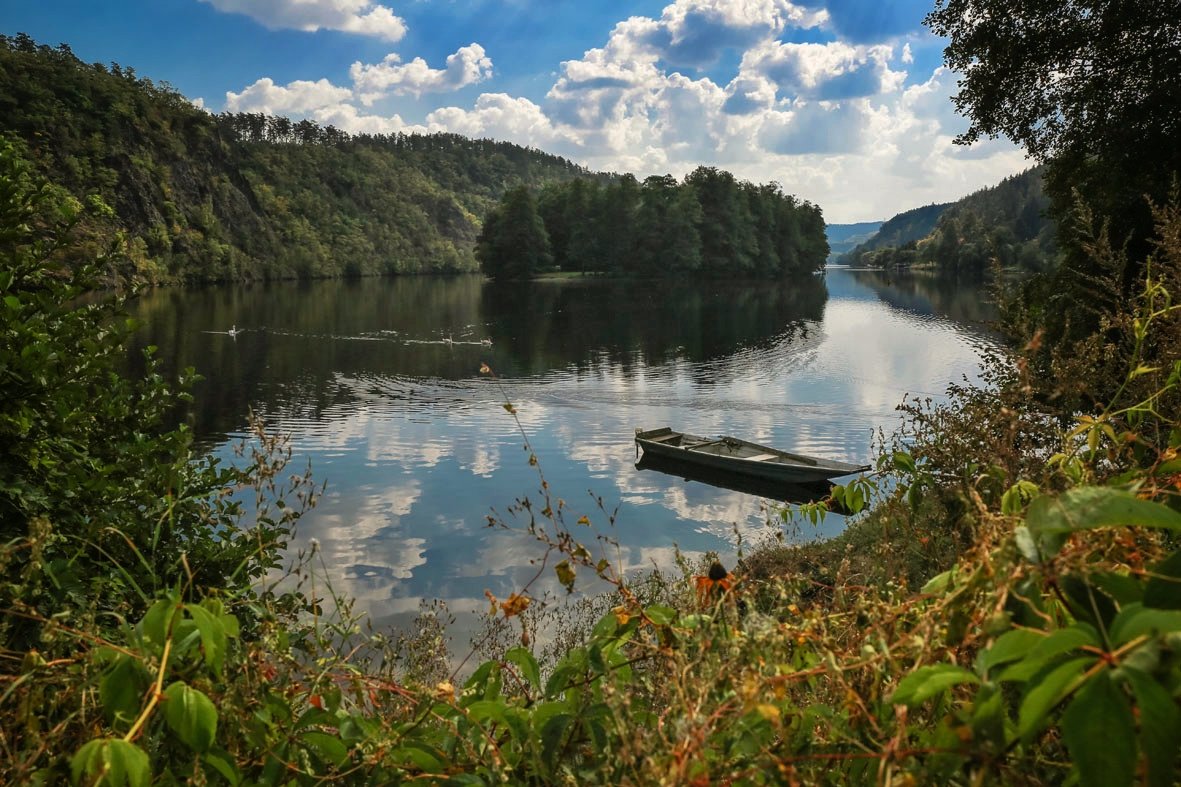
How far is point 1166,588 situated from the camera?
2.83 ft

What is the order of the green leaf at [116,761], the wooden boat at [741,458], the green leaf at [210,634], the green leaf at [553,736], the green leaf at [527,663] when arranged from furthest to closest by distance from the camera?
the wooden boat at [741,458] → the green leaf at [527,663] → the green leaf at [553,736] → the green leaf at [210,634] → the green leaf at [116,761]

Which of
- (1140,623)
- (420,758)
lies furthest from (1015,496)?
(420,758)

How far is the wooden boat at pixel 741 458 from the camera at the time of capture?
72.4ft

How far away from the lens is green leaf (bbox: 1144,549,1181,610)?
0.85 m

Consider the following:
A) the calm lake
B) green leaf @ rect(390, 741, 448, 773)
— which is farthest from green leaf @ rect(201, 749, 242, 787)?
the calm lake

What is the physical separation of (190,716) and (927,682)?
1090mm

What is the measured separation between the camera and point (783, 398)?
34.2 metres

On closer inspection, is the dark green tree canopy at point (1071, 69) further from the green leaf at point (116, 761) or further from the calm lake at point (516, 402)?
the green leaf at point (116, 761)

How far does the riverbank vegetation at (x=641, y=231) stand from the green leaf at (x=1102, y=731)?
112060 mm

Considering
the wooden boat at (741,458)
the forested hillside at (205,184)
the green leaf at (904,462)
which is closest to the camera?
the green leaf at (904,462)

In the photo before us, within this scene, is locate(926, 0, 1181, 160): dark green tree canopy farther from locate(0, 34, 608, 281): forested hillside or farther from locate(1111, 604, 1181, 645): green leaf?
locate(0, 34, 608, 281): forested hillside

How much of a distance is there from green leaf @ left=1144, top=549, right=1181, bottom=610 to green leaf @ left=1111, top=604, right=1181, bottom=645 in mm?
26

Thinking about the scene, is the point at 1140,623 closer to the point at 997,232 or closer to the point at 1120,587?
the point at 1120,587

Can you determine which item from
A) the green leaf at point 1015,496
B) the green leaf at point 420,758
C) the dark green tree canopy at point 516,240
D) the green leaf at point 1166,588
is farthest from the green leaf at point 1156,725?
the dark green tree canopy at point 516,240
